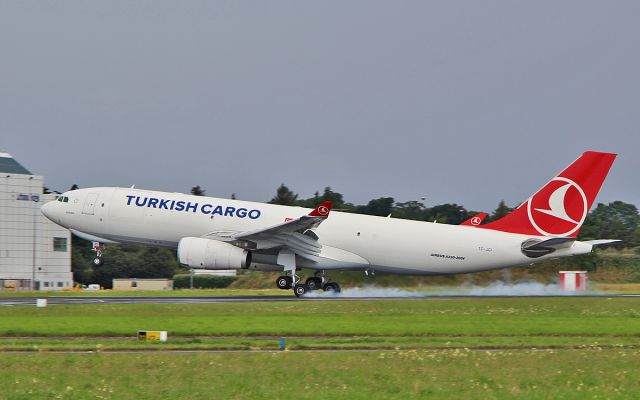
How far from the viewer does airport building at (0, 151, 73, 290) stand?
104750mm

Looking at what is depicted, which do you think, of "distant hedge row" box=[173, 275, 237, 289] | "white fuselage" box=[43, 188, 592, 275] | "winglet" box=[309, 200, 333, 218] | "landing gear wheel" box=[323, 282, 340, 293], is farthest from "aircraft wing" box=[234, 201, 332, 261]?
"distant hedge row" box=[173, 275, 237, 289]

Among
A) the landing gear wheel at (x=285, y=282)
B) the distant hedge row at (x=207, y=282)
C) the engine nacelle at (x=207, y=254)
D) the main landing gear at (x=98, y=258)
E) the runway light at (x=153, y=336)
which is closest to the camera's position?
the runway light at (x=153, y=336)

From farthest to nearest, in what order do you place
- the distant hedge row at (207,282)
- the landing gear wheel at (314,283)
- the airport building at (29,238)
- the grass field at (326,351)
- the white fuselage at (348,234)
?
1. the airport building at (29,238)
2. the distant hedge row at (207,282)
3. the landing gear wheel at (314,283)
4. the white fuselage at (348,234)
5. the grass field at (326,351)

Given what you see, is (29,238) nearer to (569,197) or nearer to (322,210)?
(322,210)

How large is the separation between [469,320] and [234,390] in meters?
18.9

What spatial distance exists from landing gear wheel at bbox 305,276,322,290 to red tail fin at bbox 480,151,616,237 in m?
12.0

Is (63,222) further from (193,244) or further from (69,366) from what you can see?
(69,366)

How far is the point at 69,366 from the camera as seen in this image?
69.5ft

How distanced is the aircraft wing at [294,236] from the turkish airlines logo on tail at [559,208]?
11764mm

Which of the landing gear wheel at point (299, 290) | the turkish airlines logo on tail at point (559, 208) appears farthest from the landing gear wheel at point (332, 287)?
the turkish airlines logo on tail at point (559, 208)

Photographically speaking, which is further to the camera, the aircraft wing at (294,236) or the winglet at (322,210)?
the aircraft wing at (294,236)

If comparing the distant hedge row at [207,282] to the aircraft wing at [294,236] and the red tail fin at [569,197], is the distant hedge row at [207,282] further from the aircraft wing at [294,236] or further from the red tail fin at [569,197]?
the red tail fin at [569,197]

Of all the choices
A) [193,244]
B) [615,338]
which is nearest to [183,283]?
[193,244]

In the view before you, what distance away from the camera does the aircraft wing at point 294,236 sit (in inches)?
1956
